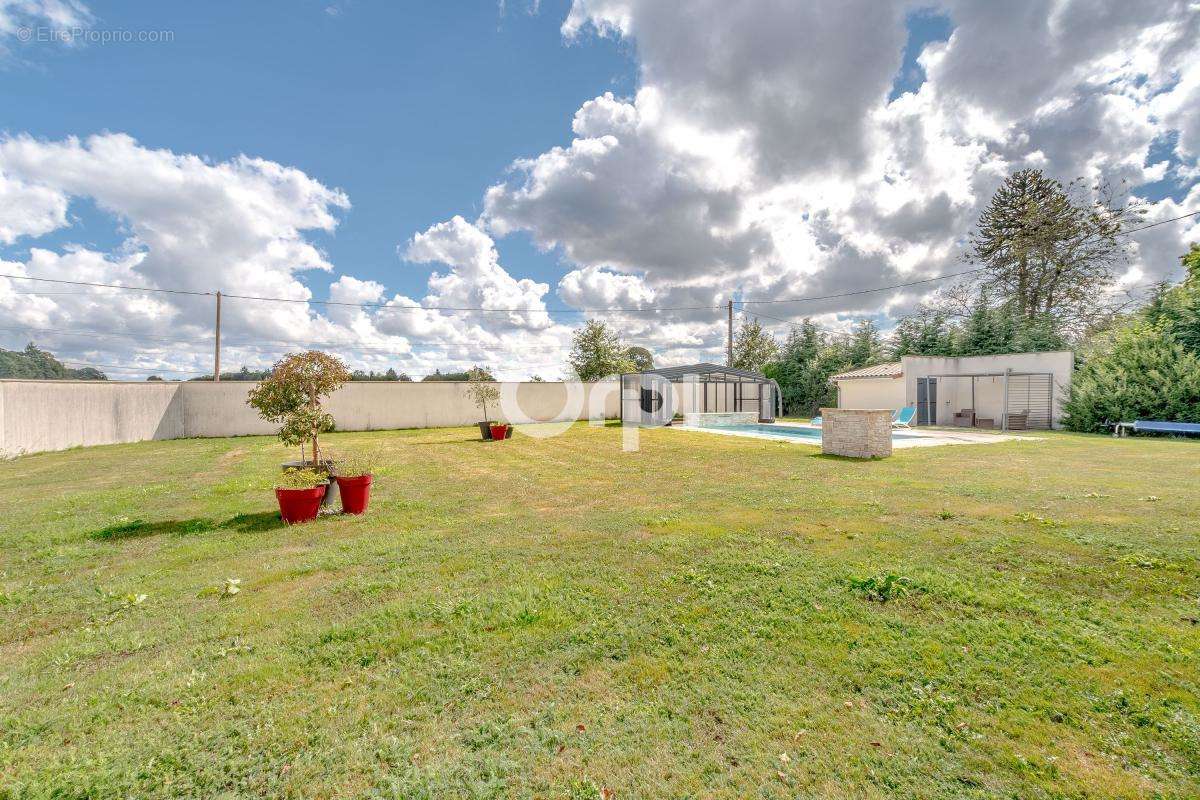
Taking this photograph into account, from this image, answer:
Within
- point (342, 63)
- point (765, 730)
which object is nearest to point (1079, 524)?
point (765, 730)

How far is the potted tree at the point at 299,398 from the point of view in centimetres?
607

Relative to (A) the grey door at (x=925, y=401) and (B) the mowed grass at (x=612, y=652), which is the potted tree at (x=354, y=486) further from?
(A) the grey door at (x=925, y=401)

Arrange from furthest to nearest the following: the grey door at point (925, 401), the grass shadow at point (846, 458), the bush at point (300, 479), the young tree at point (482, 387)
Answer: the grey door at point (925, 401), the young tree at point (482, 387), the grass shadow at point (846, 458), the bush at point (300, 479)

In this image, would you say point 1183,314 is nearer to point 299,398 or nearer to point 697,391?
point 697,391

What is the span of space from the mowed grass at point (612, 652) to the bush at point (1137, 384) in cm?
1328

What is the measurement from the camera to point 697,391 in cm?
2208

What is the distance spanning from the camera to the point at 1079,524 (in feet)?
16.0

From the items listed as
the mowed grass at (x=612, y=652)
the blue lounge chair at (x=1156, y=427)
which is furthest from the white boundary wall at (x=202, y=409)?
the blue lounge chair at (x=1156, y=427)

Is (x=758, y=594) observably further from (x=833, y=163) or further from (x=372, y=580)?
(x=833, y=163)

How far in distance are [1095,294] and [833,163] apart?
20840 mm

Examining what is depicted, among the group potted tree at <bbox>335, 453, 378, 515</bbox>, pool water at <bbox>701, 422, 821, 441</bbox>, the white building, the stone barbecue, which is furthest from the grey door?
potted tree at <bbox>335, 453, 378, 515</bbox>

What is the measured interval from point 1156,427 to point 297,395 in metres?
22.0

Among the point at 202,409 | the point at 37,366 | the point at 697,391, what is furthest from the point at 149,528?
the point at 37,366

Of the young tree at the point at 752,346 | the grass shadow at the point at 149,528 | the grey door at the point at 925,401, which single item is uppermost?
the young tree at the point at 752,346
